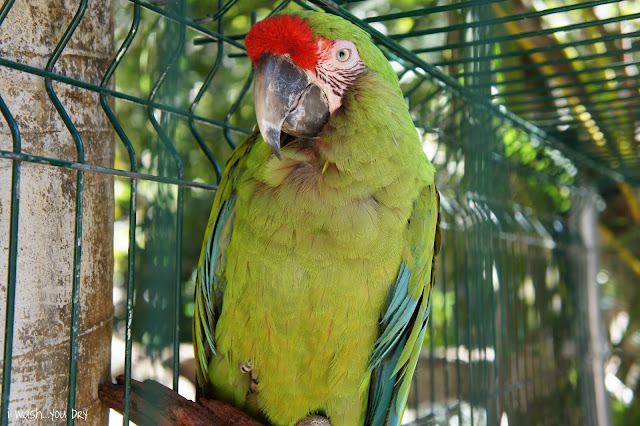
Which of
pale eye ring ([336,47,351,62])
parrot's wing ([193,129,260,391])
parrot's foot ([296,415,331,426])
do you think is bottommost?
parrot's foot ([296,415,331,426])

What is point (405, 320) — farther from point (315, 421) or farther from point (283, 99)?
point (283, 99)

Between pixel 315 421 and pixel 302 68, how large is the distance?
0.81 m

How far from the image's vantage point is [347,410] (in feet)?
4.04

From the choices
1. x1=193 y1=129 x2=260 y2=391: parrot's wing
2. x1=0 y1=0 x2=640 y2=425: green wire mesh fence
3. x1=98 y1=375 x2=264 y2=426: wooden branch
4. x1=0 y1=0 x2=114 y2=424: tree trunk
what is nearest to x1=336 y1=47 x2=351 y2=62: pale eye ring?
x1=0 y1=0 x2=640 y2=425: green wire mesh fence

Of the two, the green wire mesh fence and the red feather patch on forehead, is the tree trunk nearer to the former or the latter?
the green wire mesh fence

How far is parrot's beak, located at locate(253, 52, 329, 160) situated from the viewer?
1026 mm

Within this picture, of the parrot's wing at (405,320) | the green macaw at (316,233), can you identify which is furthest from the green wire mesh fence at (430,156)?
the parrot's wing at (405,320)

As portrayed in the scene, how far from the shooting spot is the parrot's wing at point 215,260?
1236mm

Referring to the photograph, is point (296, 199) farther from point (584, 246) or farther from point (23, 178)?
point (584, 246)

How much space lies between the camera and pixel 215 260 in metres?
1.24

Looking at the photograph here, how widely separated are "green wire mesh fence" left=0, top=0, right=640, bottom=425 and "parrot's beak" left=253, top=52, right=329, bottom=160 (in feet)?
0.57

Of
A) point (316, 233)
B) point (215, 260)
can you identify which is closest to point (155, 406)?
point (215, 260)

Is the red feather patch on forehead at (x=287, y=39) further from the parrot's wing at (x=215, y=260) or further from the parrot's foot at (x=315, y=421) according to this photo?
the parrot's foot at (x=315, y=421)

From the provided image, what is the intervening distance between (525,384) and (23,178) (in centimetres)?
248
